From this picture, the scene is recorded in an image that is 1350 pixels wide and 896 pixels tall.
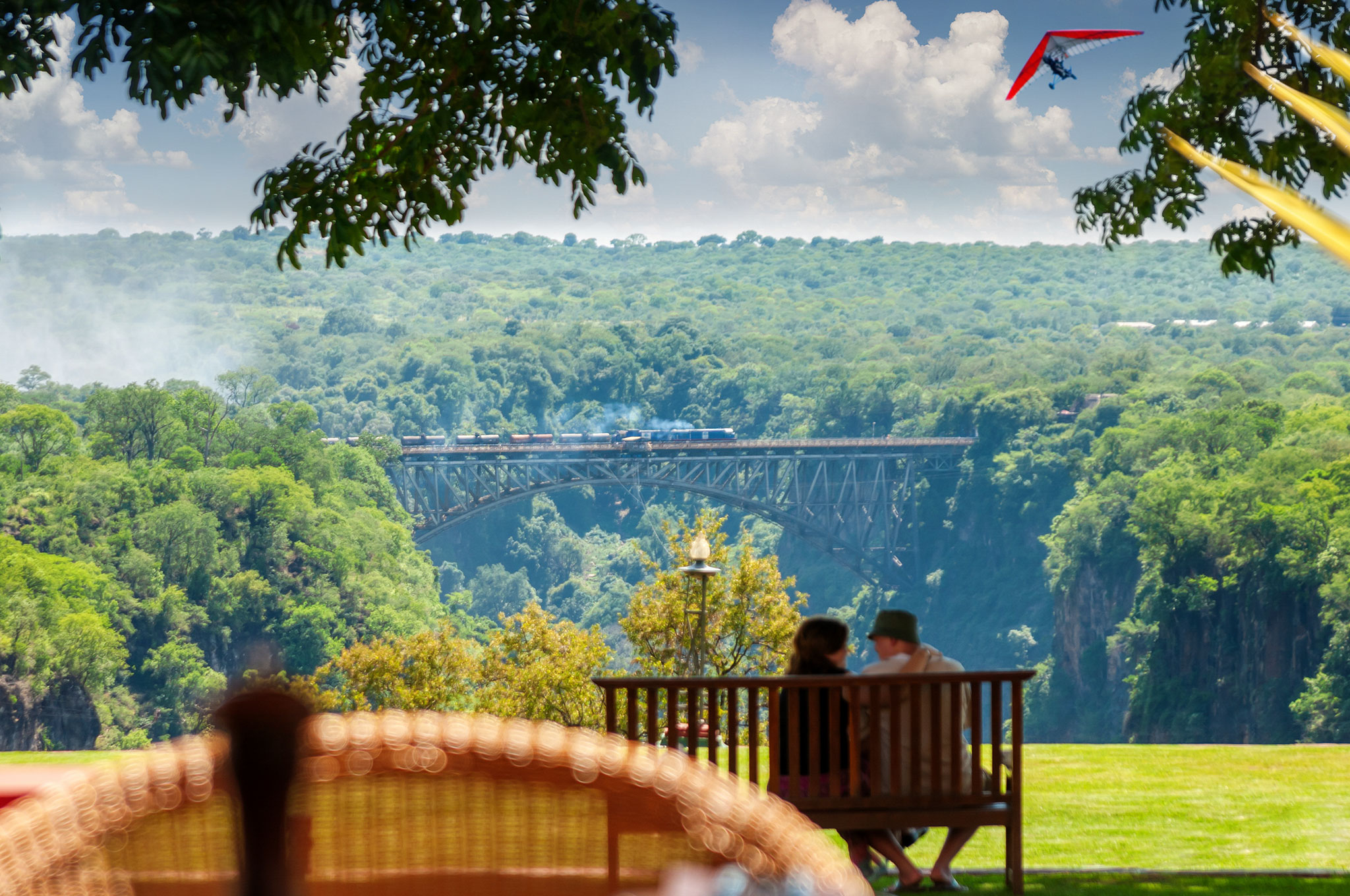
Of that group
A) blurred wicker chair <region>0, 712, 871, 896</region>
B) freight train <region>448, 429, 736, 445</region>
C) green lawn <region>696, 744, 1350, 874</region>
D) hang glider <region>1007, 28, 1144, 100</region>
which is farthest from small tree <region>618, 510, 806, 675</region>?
freight train <region>448, 429, 736, 445</region>

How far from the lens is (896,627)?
9.06 feet

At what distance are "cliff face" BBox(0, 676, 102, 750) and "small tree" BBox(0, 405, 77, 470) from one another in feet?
26.0

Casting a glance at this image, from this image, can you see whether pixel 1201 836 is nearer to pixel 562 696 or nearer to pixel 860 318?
pixel 562 696

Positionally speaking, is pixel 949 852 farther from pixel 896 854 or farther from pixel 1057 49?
pixel 1057 49

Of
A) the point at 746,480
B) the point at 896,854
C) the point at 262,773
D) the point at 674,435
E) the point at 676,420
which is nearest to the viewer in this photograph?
the point at 262,773

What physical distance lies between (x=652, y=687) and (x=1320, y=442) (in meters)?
36.0

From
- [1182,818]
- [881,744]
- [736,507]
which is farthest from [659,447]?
[881,744]

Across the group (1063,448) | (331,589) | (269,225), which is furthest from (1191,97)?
(1063,448)

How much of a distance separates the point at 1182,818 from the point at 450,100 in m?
3.17

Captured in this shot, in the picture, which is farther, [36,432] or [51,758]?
[36,432]

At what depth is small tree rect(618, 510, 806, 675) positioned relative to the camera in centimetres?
1540

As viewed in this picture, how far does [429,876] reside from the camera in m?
0.73

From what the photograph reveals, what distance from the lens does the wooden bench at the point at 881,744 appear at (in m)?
2.41

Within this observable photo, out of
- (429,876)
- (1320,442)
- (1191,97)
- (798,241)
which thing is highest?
(798,241)
